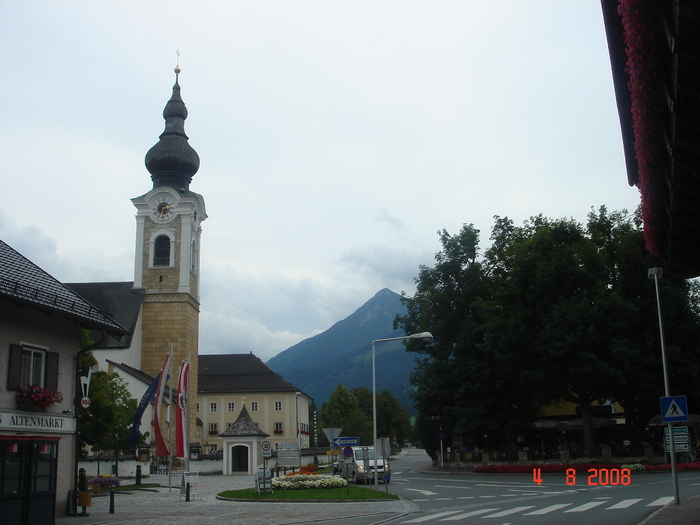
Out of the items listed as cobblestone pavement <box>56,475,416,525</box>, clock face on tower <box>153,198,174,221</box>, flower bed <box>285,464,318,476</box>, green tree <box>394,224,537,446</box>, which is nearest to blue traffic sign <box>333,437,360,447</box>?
cobblestone pavement <box>56,475,416,525</box>

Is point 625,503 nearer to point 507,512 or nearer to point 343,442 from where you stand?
point 507,512

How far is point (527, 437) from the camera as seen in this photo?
5678cm

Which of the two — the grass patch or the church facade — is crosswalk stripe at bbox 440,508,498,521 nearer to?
the grass patch

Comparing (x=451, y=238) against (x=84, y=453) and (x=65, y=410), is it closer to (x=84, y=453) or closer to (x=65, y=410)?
(x=84, y=453)

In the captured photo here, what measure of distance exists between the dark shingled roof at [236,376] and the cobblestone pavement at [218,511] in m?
56.6

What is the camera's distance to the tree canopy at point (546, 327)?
131 ft

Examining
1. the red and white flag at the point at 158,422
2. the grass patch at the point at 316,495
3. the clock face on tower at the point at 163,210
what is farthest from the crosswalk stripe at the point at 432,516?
the clock face on tower at the point at 163,210

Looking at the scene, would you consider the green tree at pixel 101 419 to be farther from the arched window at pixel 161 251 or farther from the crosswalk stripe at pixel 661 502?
the crosswalk stripe at pixel 661 502

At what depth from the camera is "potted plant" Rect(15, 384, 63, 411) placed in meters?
17.9

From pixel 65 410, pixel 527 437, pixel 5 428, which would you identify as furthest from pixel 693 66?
pixel 527 437

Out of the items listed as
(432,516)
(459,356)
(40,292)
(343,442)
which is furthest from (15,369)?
(459,356)

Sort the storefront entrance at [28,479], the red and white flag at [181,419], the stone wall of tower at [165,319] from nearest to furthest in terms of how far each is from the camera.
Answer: the storefront entrance at [28,479]
the red and white flag at [181,419]
the stone wall of tower at [165,319]

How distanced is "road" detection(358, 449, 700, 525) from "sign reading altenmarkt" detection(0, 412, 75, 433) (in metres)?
9.39

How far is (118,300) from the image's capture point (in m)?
60.1
